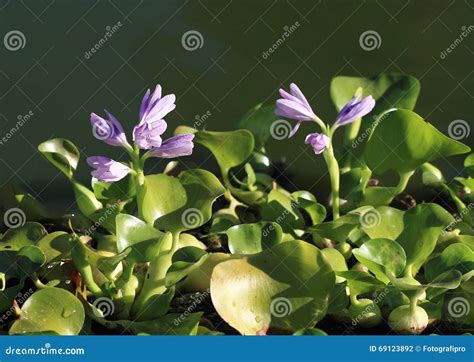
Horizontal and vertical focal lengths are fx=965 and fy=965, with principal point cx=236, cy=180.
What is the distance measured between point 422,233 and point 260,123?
73 cm

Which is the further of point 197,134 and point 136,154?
point 197,134

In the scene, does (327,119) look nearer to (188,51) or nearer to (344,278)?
(188,51)

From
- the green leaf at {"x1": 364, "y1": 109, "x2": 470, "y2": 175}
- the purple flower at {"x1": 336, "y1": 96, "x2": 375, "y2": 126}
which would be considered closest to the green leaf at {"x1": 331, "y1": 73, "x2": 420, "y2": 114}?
the green leaf at {"x1": 364, "y1": 109, "x2": 470, "y2": 175}

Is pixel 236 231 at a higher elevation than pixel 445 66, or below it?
below

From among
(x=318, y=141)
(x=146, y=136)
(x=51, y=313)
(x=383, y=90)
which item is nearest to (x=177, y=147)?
(x=146, y=136)

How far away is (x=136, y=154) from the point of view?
2203 millimetres

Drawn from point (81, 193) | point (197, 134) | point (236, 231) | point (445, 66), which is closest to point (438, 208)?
point (236, 231)

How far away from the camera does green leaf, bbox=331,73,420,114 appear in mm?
2787

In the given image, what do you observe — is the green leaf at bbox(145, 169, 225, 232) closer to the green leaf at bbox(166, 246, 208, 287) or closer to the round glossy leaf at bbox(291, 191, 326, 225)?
the green leaf at bbox(166, 246, 208, 287)

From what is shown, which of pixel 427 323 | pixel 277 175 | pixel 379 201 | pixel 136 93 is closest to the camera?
pixel 427 323

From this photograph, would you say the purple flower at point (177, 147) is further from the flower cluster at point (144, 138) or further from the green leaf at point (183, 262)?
the green leaf at point (183, 262)

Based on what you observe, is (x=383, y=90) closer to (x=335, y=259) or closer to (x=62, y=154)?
(x=335, y=259)

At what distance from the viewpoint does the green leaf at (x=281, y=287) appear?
2.10 metres

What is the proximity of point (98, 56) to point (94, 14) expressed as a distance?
0.53 ft
